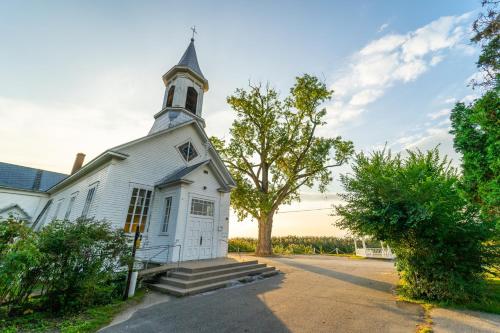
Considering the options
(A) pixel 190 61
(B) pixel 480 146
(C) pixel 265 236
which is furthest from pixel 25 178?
(B) pixel 480 146

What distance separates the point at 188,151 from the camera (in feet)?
41.4

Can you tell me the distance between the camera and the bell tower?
1408 cm

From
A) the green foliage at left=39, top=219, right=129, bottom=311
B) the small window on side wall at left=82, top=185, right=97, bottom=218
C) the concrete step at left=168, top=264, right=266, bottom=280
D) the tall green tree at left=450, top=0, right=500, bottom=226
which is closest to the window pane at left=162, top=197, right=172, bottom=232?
the concrete step at left=168, top=264, right=266, bottom=280

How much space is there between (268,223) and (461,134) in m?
A: 15.3

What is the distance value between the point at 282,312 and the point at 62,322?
Result: 4.81 meters

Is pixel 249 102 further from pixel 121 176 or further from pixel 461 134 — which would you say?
pixel 461 134

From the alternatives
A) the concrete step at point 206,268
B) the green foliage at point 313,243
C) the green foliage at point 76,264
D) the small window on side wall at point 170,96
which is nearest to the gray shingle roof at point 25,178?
the small window on side wall at point 170,96

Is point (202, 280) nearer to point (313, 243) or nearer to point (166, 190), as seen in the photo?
point (166, 190)

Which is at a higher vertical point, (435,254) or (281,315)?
(435,254)

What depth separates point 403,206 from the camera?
20.2 feet

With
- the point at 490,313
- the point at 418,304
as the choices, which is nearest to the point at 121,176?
the point at 418,304

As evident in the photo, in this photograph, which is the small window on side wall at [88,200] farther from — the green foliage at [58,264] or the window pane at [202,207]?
the green foliage at [58,264]

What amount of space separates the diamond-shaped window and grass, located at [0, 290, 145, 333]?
8137mm

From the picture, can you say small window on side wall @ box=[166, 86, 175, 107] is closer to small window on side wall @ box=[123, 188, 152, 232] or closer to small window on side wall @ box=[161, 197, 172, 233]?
small window on side wall @ box=[123, 188, 152, 232]
